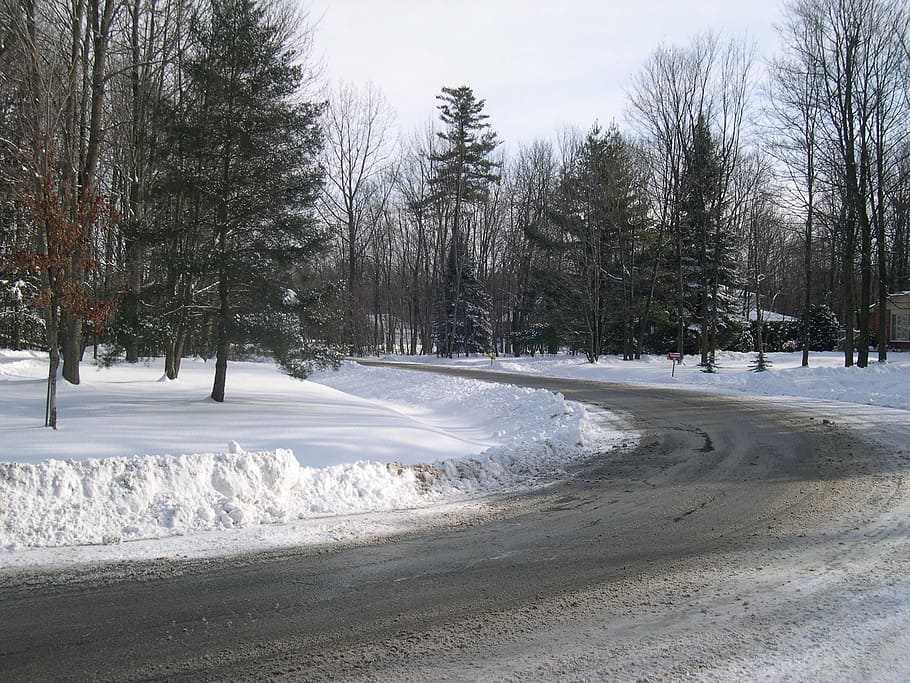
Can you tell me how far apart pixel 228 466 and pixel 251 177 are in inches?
272

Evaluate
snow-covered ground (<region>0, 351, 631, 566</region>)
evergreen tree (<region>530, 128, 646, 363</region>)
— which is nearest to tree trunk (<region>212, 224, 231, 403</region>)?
snow-covered ground (<region>0, 351, 631, 566</region>)

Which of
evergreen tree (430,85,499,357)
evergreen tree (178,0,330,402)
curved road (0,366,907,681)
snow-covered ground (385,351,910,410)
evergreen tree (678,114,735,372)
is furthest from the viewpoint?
evergreen tree (430,85,499,357)

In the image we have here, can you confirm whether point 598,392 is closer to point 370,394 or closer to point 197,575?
point 370,394

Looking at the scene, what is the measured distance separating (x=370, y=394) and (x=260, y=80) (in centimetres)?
1334

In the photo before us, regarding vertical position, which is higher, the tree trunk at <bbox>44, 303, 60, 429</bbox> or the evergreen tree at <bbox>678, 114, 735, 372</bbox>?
the evergreen tree at <bbox>678, 114, 735, 372</bbox>

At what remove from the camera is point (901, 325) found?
121ft

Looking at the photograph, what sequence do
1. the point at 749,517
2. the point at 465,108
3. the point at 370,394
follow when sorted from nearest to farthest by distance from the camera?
the point at 749,517
the point at 370,394
the point at 465,108

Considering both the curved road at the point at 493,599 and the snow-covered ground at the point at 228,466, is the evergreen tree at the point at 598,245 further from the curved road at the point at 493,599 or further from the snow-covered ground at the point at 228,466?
the curved road at the point at 493,599

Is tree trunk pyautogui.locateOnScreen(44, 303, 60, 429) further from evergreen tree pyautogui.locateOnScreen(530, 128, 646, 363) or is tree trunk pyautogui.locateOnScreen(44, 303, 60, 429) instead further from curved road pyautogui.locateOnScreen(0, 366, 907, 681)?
evergreen tree pyautogui.locateOnScreen(530, 128, 646, 363)

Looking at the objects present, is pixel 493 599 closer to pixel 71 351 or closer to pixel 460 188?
pixel 71 351

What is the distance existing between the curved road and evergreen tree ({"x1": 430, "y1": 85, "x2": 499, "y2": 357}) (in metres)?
40.4

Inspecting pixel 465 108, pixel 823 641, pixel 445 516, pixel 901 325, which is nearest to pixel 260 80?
pixel 445 516

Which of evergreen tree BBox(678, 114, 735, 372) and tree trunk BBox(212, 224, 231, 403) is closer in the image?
tree trunk BBox(212, 224, 231, 403)

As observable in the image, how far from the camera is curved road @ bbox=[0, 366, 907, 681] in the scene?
350 centimetres
